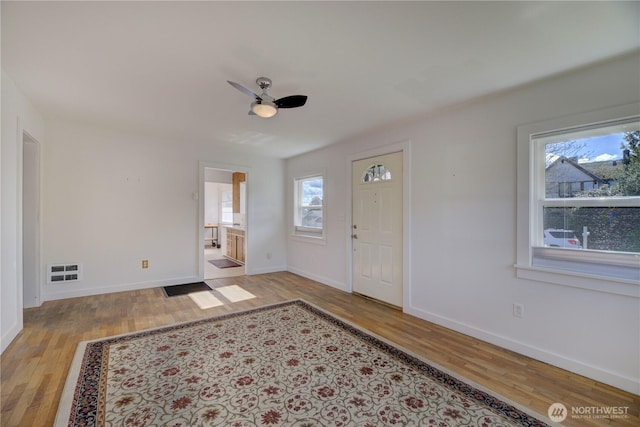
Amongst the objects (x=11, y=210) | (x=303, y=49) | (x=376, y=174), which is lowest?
(x=11, y=210)

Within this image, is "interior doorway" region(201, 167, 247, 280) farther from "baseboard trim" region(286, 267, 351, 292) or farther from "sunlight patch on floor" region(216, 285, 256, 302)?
"baseboard trim" region(286, 267, 351, 292)

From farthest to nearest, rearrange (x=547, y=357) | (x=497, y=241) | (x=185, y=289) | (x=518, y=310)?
(x=185, y=289)
(x=497, y=241)
(x=518, y=310)
(x=547, y=357)

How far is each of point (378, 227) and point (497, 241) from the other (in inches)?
60.7

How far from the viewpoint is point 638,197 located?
2.04 meters

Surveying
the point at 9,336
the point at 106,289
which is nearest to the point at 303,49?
the point at 9,336

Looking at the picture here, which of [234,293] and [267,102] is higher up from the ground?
[267,102]

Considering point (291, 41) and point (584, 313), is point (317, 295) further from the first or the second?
point (291, 41)

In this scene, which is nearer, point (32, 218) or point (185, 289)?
point (32, 218)

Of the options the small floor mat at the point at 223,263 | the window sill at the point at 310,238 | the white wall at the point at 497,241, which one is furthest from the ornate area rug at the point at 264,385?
the small floor mat at the point at 223,263

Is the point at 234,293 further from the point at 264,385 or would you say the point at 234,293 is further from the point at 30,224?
the point at 30,224

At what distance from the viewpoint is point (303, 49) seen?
2.03m

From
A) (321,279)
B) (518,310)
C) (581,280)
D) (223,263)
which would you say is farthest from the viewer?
(223,263)

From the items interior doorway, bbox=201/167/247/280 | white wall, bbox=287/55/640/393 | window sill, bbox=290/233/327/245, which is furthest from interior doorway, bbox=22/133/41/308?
white wall, bbox=287/55/640/393

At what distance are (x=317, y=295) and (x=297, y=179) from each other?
2.47m
